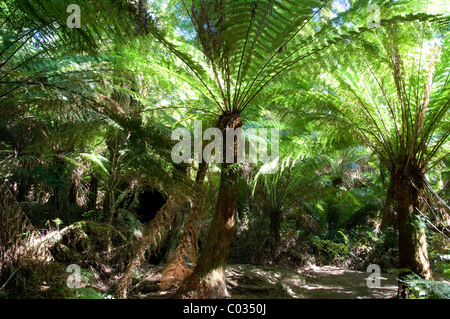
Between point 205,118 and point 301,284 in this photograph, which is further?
point 301,284

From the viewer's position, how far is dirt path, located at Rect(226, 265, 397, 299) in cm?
334

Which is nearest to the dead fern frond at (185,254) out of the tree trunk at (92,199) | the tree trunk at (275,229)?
the tree trunk at (275,229)

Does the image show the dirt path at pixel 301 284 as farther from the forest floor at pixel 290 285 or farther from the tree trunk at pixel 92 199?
the tree trunk at pixel 92 199

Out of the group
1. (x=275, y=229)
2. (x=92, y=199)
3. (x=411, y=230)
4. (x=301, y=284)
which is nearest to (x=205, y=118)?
(x=411, y=230)

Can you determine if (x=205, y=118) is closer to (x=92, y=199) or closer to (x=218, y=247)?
(x=218, y=247)

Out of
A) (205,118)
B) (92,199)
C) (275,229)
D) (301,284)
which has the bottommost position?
(301,284)

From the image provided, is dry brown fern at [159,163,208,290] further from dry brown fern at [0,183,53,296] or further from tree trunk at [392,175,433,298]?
tree trunk at [392,175,433,298]

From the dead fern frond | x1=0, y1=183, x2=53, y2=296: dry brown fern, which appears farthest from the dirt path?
x1=0, y1=183, x2=53, y2=296: dry brown fern

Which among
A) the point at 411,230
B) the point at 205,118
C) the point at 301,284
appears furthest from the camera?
the point at 301,284

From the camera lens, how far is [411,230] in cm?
279

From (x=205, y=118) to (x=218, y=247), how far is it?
1.49 m

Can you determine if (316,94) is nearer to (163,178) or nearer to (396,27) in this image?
(396,27)

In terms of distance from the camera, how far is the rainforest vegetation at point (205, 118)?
234 centimetres
